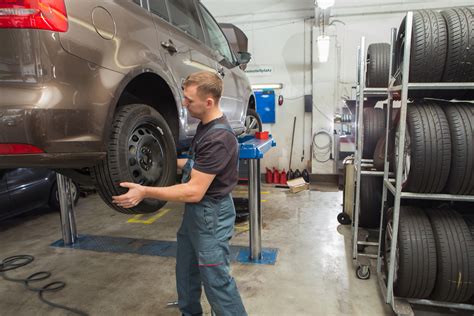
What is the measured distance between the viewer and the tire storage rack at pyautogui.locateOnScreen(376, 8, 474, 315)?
6.14 feet

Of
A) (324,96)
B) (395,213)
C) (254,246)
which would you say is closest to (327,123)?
(324,96)

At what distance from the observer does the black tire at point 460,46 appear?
1.86 meters

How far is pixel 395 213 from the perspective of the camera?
202 centimetres

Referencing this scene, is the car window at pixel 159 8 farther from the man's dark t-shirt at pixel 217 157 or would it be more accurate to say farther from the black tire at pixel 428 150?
the black tire at pixel 428 150

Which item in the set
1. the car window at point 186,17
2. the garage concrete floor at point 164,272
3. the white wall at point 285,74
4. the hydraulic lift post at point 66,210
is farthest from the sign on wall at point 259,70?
the hydraulic lift post at point 66,210

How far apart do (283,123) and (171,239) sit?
414 cm

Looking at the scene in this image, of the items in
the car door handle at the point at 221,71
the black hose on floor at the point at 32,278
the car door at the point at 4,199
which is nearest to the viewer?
the black hose on floor at the point at 32,278

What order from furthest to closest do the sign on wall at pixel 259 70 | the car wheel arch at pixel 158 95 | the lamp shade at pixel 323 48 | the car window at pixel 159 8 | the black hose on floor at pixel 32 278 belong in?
the sign on wall at pixel 259 70 < the lamp shade at pixel 323 48 < the black hose on floor at pixel 32 278 < the car window at pixel 159 8 < the car wheel arch at pixel 158 95

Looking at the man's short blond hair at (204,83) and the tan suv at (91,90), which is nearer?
the tan suv at (91,90)

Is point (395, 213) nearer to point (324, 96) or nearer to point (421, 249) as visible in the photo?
point (421, 249)

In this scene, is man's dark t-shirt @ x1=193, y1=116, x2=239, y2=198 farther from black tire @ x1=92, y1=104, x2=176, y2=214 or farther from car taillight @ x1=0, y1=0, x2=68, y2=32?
car taillight @ x1=0, y1=0, x2=68, y2=32

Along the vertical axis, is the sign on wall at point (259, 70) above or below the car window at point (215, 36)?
above

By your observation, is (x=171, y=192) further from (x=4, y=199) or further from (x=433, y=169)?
(x=4, y=199)

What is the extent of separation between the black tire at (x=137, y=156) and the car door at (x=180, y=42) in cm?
41
